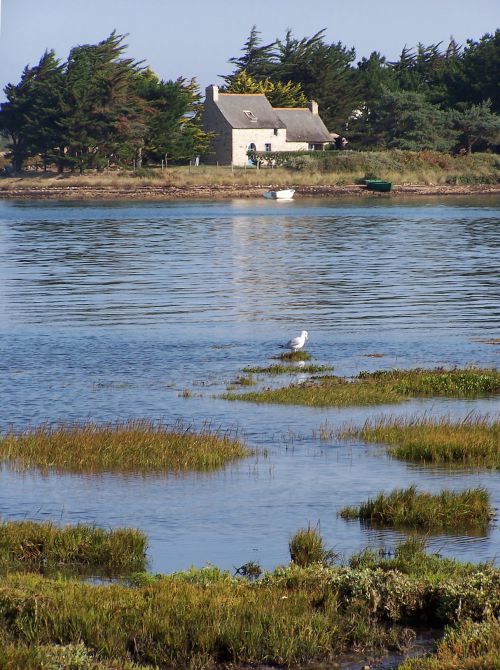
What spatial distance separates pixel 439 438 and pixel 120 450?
5.30 metres

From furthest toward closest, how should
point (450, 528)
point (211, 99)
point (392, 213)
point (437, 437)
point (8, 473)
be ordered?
point (211, 99), point (392, 213), point (437, 437), point (8, 473), point (450, 528)

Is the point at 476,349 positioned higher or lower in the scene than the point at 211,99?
lower

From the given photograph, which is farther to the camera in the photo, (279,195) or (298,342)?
(279,195)

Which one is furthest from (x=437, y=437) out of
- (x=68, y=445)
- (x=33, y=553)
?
(x=33, y=553)

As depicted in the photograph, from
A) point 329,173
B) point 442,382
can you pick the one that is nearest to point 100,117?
point 329,173

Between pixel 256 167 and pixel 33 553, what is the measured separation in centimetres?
13386

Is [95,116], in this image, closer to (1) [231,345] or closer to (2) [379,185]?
(2) [379,185]

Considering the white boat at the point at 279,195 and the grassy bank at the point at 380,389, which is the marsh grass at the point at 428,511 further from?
the white boat at the point at 279,195

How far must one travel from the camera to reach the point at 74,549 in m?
13.0

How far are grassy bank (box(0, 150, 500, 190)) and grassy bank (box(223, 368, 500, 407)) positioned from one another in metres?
109

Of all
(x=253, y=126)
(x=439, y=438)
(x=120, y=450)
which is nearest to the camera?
(x=120, y=450)

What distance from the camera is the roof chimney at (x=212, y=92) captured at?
473ft

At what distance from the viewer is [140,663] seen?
9.76 meters

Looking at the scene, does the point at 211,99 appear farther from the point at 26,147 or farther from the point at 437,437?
the point at 437,437
